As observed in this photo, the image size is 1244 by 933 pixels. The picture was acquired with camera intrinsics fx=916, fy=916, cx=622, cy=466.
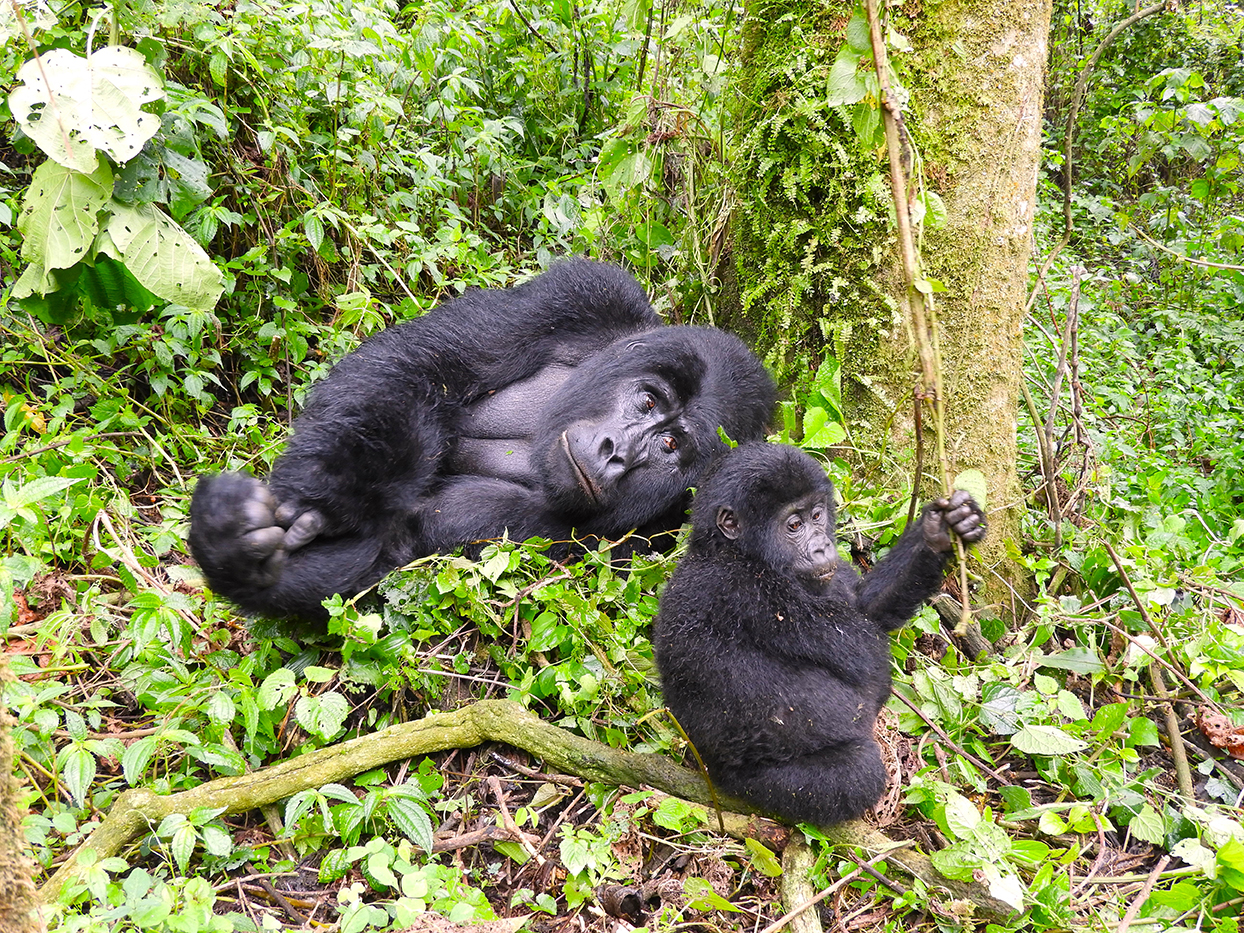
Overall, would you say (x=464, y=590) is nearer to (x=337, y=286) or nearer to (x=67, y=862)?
(x=67, y=862)

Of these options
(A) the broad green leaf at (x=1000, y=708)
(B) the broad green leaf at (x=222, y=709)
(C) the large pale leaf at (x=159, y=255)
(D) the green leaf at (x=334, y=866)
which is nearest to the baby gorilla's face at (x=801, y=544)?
(A) the broad green leaf at (x=1000, y=708)

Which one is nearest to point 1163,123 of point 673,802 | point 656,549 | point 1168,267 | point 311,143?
point 1168,267

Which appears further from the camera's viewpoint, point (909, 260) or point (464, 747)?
point (464, 747)

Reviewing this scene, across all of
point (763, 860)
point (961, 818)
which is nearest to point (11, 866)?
point (763, 860)

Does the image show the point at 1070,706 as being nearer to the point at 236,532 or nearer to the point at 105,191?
the point at 236,532

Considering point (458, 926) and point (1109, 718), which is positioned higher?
point (458, 926)

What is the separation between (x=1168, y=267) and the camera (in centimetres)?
682

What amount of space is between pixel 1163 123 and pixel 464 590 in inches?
195

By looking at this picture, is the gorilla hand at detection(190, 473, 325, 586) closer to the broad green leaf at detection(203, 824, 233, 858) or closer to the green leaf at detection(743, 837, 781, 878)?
the broad green leaf at detection(203, 824, 233, 858)

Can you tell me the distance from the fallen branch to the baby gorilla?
0.29ft

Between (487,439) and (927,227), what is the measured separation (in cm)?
168

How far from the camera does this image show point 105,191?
3.16 m

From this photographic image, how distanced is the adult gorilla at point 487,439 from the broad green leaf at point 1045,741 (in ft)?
4.36

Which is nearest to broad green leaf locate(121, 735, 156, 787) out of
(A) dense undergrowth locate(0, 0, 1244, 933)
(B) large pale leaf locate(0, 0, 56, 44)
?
(A) dense undergrowth locate(0, 0, 1244, 933)
